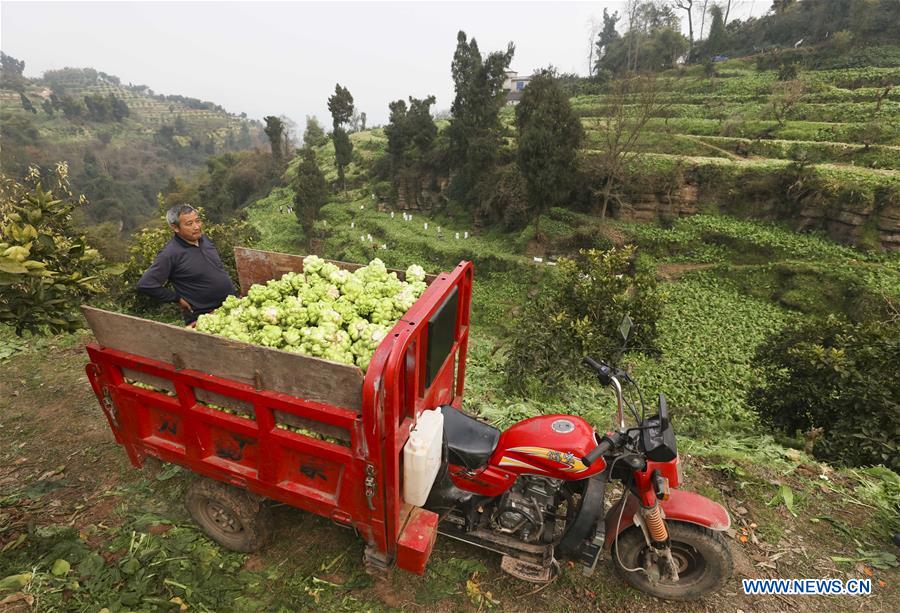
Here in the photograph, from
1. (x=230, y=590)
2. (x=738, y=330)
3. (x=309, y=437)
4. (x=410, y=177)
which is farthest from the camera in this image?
(x=410, y=177)

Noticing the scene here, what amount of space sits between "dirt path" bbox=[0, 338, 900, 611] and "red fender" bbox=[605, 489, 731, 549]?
24.8 inches

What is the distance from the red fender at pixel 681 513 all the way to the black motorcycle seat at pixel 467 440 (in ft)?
3.56

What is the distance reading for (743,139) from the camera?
23297 mm

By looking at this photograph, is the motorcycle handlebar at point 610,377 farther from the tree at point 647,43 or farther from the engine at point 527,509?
the tree at point 647,43

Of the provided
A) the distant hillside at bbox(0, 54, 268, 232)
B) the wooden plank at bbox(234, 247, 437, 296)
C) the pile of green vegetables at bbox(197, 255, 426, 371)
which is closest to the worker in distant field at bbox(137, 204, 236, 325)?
the wooden plank at bbox(234, 247, 437, 296)

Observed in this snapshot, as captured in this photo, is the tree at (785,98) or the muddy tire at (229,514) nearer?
the muddy tire at (229,514)

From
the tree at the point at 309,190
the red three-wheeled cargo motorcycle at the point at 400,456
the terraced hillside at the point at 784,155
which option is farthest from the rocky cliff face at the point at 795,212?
the red three-wheeled cargo motorcycle at the point at 400,456

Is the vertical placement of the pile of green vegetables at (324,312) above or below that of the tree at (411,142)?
below

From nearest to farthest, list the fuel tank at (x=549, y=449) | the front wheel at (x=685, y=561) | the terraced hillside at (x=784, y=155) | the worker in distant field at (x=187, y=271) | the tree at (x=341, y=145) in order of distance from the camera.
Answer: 1. the fuel tank at (x=549, y=449)
2. the front wheel at (x=685, y=561)
3. the worker in distant field at (x=187, y=271)
4. the terraced hillside at (x=784, y=155)
5. the tree at (x=341, y=145)

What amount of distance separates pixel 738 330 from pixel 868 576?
11.5m

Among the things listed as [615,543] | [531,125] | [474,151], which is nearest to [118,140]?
[474,151]

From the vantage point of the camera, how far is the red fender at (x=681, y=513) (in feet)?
10.1

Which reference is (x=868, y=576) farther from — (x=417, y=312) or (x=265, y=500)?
(x=265, y=500)

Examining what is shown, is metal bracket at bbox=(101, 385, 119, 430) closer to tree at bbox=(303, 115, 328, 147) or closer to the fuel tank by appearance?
the fuel tank
